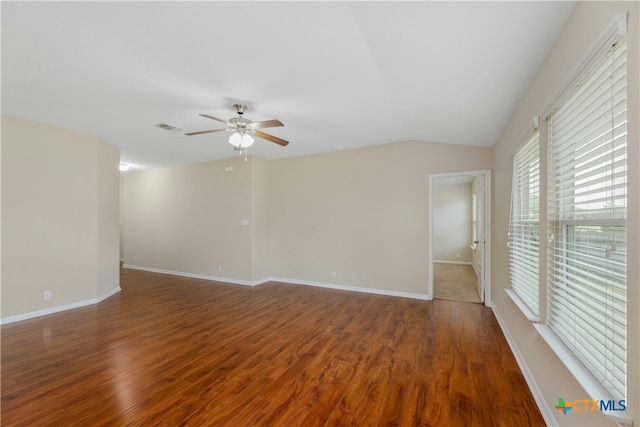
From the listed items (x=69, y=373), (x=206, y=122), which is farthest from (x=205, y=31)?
(x=69, y=373)

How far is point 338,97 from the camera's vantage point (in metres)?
2.79

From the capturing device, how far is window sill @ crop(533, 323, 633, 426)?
0.97 m

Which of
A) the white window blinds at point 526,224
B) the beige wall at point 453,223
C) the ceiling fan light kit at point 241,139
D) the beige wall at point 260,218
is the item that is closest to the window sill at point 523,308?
the white window blinds at point 526,224

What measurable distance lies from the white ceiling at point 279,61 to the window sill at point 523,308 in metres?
1.91

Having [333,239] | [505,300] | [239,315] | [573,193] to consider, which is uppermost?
[573,193]

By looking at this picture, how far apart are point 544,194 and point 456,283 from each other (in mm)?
4255

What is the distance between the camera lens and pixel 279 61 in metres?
2.17

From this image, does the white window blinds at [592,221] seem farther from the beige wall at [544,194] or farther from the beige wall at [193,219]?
the beige wall at [193,219]

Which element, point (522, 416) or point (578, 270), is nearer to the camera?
point (578, 270)

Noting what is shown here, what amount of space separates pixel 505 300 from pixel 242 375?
301 cm

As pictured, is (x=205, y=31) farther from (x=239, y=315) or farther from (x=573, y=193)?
(x=239, y=315)

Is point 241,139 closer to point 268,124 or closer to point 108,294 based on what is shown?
point 268,124

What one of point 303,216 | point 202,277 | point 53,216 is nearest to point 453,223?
point 303,216

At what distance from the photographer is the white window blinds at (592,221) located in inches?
42.7
